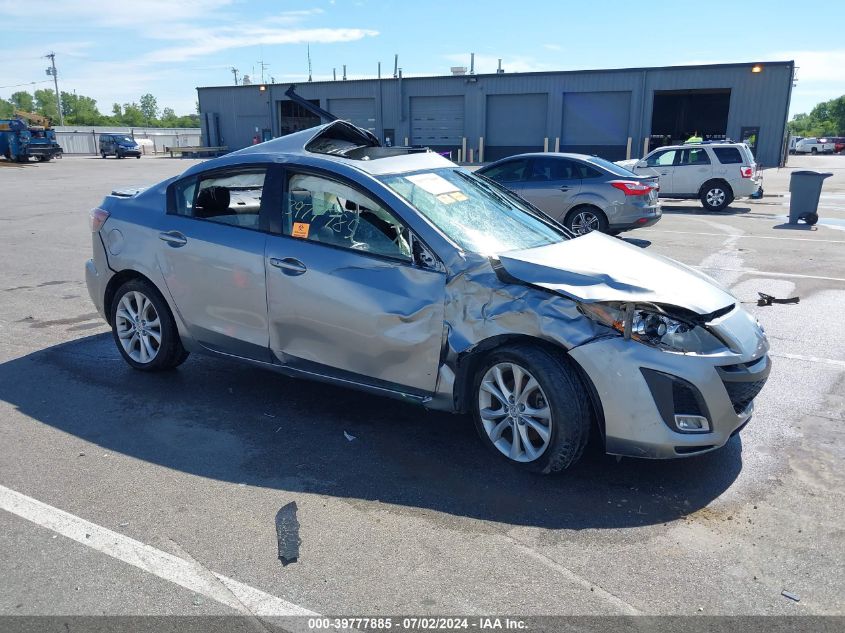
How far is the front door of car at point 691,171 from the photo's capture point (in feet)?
59.0

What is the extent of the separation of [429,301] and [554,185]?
9.07 meters

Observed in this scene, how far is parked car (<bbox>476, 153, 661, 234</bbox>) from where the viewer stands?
12.1 meters

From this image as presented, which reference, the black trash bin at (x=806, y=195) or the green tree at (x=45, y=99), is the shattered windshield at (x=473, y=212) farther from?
the green tree at (x=45, y=99)

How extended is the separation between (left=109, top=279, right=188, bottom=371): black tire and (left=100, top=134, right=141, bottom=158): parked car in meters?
53.2

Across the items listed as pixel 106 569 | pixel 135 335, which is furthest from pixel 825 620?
pixel 135 335

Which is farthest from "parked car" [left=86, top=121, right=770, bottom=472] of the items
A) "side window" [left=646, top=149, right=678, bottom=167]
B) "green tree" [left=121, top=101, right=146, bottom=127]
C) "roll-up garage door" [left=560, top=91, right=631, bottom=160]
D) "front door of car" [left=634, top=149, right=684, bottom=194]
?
"green tree" [left=121, top=101, right=146, bottom=127]

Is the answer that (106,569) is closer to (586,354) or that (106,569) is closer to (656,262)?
(586,354)

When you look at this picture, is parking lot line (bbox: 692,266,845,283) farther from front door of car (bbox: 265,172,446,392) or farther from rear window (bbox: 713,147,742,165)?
rear window (bbox: 713,147,742,165)

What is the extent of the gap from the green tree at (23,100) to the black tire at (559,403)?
563 ft

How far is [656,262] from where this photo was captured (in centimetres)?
448

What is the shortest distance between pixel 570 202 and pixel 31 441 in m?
9.86

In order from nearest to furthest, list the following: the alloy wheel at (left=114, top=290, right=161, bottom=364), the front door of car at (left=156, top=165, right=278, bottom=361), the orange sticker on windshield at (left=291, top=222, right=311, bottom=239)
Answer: the orange sticker on windshield at (left=291, top=222, right=311, bottom=239), the front door of car at (left=156, top=165, right=278, bottom=361), the alloy wheel at (left=114, top=290, right=161, bottom=364)

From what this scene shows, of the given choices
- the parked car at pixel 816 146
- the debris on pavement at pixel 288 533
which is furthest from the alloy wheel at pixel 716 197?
the parked car at pixel 816 146

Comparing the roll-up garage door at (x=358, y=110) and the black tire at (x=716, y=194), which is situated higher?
the roll-up garage door at (x=358, y=110)
